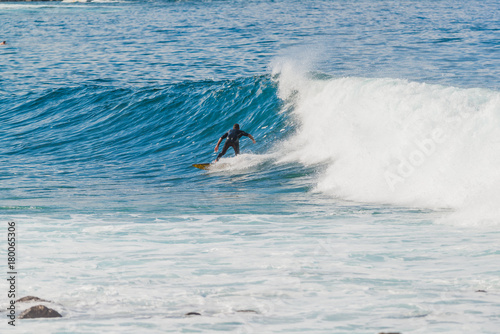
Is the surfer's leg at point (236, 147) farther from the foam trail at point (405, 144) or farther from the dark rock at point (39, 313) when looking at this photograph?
the dark rock at point (39, 313)

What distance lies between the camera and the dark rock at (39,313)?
21.1 ft

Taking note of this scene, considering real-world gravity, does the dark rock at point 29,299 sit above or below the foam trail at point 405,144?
below

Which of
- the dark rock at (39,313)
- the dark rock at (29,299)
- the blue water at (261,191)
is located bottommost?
the dark rock at (39,313)

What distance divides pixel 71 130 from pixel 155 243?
15580 millimetres

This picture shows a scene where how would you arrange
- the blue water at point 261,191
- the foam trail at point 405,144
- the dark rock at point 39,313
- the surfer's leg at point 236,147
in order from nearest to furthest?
the dark rock at point 39,313 → the blue water at point 261,191 → the foam trail at point 405,144 → the surfer's leg at point 236,147

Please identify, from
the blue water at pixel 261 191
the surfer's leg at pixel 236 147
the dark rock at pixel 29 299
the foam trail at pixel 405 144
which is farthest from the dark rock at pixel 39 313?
the surfer's leg at pixel 236 147

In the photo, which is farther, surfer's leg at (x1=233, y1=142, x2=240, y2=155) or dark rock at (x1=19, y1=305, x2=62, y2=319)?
surfer's leg at (x1=233, y1=142, x2=240, y2=155)

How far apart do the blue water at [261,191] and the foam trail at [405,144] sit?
0.05m

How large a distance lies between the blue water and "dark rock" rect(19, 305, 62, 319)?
159 millimetres

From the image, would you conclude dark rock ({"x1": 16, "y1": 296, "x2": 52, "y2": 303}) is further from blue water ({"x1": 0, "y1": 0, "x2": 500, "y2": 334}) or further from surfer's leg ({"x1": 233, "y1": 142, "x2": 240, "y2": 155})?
surfer's leg ({"x1": 233, "y1": 142, "x2": 240, "y2": 155})

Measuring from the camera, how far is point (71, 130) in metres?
23.6

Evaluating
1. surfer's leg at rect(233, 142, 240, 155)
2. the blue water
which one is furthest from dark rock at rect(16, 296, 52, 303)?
surfer's leg at rect(233, 142, 240, 155)

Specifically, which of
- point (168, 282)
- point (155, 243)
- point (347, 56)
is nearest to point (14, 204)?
point (155, 243)

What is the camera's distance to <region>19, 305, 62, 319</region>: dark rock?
6.43 meters
